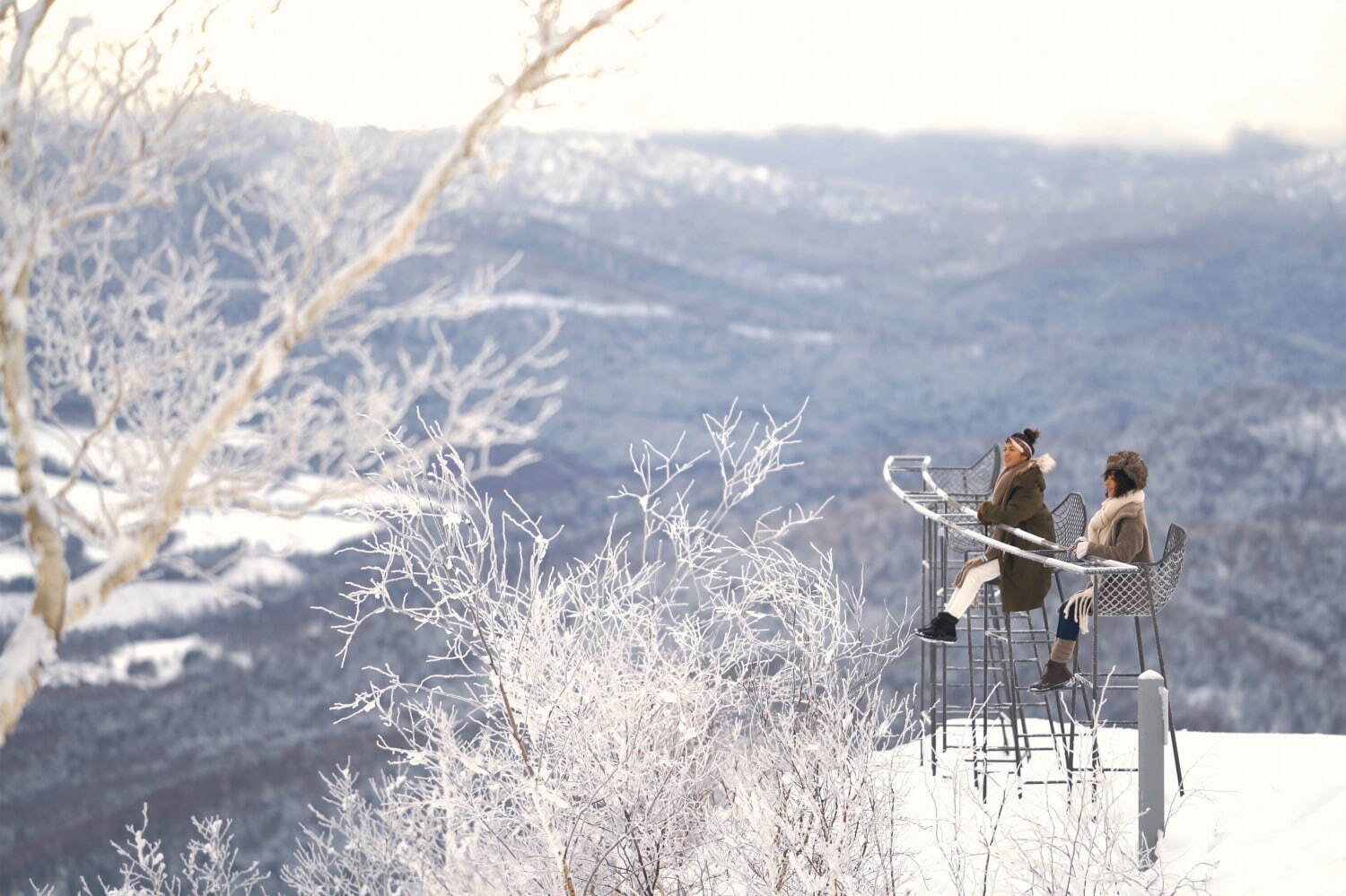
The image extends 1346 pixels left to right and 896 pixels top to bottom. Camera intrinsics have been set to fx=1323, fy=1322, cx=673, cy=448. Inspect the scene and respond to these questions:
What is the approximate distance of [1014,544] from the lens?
21.6 feet

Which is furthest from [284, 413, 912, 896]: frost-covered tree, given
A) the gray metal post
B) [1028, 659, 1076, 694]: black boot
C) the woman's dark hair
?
the woman's dark hair

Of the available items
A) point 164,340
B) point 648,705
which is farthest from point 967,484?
point 164,340

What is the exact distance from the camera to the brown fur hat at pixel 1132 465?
246 inches

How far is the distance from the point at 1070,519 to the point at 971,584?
1.10 m

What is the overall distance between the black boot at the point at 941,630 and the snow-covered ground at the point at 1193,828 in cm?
68

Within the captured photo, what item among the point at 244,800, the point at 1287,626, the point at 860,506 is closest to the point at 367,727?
the point at 244,800

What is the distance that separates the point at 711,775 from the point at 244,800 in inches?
5023

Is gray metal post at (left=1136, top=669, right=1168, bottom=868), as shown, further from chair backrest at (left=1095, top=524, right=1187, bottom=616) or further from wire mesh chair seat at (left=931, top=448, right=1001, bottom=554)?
wire mesh chair seat at (left=931, top=448, right=1001, bottom=554)

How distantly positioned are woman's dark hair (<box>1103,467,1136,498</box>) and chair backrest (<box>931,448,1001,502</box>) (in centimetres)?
146

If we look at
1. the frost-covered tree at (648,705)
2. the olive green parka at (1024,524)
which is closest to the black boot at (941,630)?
the olive green parka at (1024,524)

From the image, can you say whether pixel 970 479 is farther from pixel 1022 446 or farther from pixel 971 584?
pixel 971 584

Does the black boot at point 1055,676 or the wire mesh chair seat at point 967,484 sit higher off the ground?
the wire mesh chair seat at point 967,484

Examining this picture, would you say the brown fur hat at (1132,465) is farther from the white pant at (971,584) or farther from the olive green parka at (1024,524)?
the white pant at (971,584)

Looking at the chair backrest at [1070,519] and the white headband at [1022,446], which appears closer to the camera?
the white headband at [1022,446]
